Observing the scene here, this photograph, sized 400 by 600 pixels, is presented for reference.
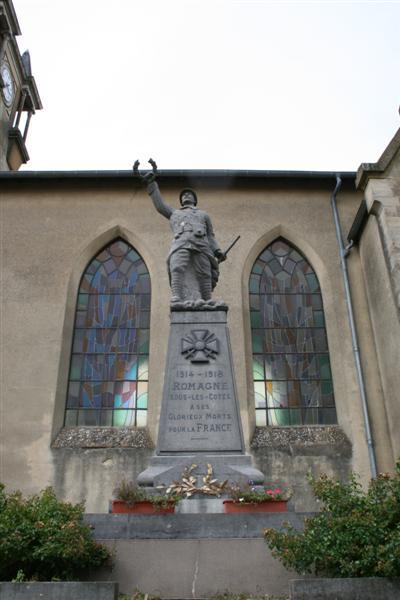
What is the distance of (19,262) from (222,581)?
1002cm

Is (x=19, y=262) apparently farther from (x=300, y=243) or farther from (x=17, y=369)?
(x=300, y=243)

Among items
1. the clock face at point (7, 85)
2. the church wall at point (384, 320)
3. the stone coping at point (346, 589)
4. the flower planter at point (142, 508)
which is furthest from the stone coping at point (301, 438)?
the clock face at point (7, 85)

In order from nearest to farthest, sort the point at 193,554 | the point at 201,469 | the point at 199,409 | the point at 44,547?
1. the point at 44,547
2. the point at 193,554
3. the point at 201,469
4. the point at 199,409

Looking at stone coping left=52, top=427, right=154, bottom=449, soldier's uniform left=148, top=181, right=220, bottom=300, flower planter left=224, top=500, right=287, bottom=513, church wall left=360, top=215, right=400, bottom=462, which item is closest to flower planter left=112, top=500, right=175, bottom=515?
flower planter left=224, top=500, right=287, bottom=513

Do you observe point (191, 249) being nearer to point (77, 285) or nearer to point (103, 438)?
Answer: point (103, 438)

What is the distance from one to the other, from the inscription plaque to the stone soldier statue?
0.35 m

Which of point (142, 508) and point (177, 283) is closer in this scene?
point (142, 508)

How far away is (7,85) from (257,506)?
18489 mm

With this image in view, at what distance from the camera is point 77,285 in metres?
13.1

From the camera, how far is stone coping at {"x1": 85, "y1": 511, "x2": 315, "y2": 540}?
481 cm

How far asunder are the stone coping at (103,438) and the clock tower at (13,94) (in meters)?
9.48

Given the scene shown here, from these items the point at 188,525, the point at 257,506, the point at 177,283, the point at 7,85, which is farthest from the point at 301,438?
the point at 7,85

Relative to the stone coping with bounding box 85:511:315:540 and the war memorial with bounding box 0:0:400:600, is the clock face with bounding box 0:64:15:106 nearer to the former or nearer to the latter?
the war memorial with bounding box 0:0:400:600

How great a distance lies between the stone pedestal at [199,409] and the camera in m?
6.07
